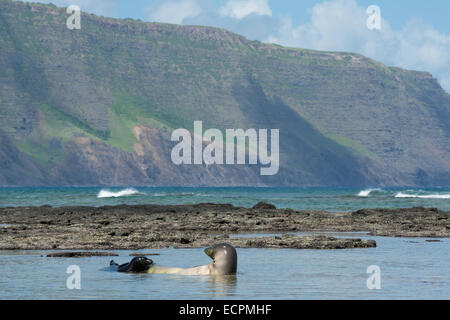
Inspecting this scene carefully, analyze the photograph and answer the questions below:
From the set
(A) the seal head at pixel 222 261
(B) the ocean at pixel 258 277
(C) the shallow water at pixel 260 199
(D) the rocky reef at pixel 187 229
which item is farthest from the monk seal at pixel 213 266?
(C) the shallow water at pixel 260 199

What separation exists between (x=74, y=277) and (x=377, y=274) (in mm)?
7822

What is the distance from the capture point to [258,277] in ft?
72.6

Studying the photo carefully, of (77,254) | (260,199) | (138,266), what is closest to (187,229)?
(77,254)

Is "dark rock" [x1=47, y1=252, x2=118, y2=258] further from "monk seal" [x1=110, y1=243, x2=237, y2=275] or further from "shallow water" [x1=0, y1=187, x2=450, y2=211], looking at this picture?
"shallow water" [x1=0, y1=187, x2=450, y2=211]

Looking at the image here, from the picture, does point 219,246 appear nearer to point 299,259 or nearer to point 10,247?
point 299,259

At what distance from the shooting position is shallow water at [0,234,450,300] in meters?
19.0

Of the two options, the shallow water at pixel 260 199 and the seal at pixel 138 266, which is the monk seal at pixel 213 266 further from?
the shallow water at pixel 260 199

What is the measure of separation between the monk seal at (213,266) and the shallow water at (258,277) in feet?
1.18

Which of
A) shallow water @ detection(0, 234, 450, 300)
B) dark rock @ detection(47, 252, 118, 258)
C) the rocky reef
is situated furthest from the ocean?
the rocky reef

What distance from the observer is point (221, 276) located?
2227 centimetres

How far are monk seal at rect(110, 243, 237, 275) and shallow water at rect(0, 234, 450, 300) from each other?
359mm
